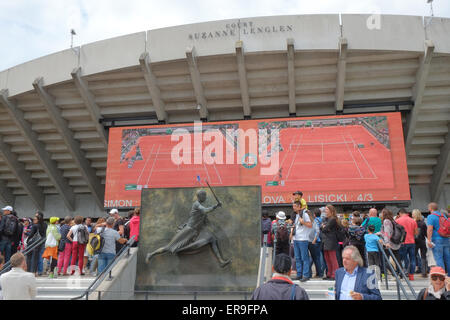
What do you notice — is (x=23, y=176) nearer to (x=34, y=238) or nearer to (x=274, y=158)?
(x=34, y=238)

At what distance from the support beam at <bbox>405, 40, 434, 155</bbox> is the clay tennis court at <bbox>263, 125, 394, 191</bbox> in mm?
1468

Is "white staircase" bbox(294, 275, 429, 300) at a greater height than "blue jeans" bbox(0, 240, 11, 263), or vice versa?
"blue jeans" bbox(0, 240, 11, 263)

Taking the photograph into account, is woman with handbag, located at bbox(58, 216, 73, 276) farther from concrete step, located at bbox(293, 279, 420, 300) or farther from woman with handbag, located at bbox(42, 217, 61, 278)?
concrete step, located at bbox(293, 279, 420, 300)

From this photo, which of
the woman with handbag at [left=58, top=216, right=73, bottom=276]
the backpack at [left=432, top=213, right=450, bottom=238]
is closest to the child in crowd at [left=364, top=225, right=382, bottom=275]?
the backpack at [left=432, top=213, right=450, bottom=238]

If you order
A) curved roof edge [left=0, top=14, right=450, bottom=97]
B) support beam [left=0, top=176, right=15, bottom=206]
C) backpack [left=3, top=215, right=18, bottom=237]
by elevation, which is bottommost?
backpack [left=3, top=215, right=18, bottom=237]

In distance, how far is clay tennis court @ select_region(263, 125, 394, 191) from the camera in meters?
14.4

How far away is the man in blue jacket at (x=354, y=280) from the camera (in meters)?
3.53

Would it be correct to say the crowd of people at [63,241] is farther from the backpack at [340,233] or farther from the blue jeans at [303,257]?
the backpack at [340,233]

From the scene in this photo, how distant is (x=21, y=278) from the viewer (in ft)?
13.0

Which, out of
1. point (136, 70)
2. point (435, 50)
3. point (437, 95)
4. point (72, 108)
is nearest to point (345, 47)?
point (435, 50)

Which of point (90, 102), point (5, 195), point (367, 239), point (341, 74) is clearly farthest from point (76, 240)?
point (5, 195)

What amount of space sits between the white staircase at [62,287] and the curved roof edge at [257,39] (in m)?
8.68

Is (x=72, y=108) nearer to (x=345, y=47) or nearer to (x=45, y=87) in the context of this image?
(x=45, y=87)

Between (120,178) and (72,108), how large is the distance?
3564 millimetres
